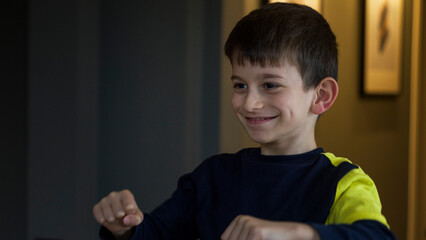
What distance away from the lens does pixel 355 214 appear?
0.93 metres

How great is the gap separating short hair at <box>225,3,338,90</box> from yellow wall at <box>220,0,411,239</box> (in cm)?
131

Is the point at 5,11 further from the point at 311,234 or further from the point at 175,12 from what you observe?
the point at 311,234

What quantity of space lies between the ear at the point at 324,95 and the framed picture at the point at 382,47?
→ 261 centimetres

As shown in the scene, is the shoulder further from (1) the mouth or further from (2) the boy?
(1) the mouth

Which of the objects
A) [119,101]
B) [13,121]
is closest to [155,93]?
[119,101]

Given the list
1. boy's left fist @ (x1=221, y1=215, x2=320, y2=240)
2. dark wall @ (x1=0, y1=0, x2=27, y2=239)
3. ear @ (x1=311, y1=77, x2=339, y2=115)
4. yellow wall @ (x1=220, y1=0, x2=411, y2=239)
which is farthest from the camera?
dark wall @ (x1=0, y1=0, x2=27, y2=239)

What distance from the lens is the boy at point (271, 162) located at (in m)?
1.07

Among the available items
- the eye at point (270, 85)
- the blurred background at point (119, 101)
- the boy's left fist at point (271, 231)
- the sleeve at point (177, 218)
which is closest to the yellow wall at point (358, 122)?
the blurred background at point (119, 101)

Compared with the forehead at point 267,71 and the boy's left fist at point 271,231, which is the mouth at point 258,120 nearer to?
the forehead at point 267,71

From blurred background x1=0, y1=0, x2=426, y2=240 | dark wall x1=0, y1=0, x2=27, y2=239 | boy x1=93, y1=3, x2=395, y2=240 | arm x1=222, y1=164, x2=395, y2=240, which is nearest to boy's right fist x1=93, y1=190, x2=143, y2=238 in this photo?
boy x1=93, y1=3, x2=395, y2=240

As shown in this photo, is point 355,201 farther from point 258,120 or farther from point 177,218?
point 177,218

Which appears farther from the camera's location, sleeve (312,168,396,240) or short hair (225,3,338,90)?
short hair (225,3,338,90)

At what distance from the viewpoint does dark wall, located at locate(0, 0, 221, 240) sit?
2.61 m

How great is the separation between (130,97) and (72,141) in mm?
353
